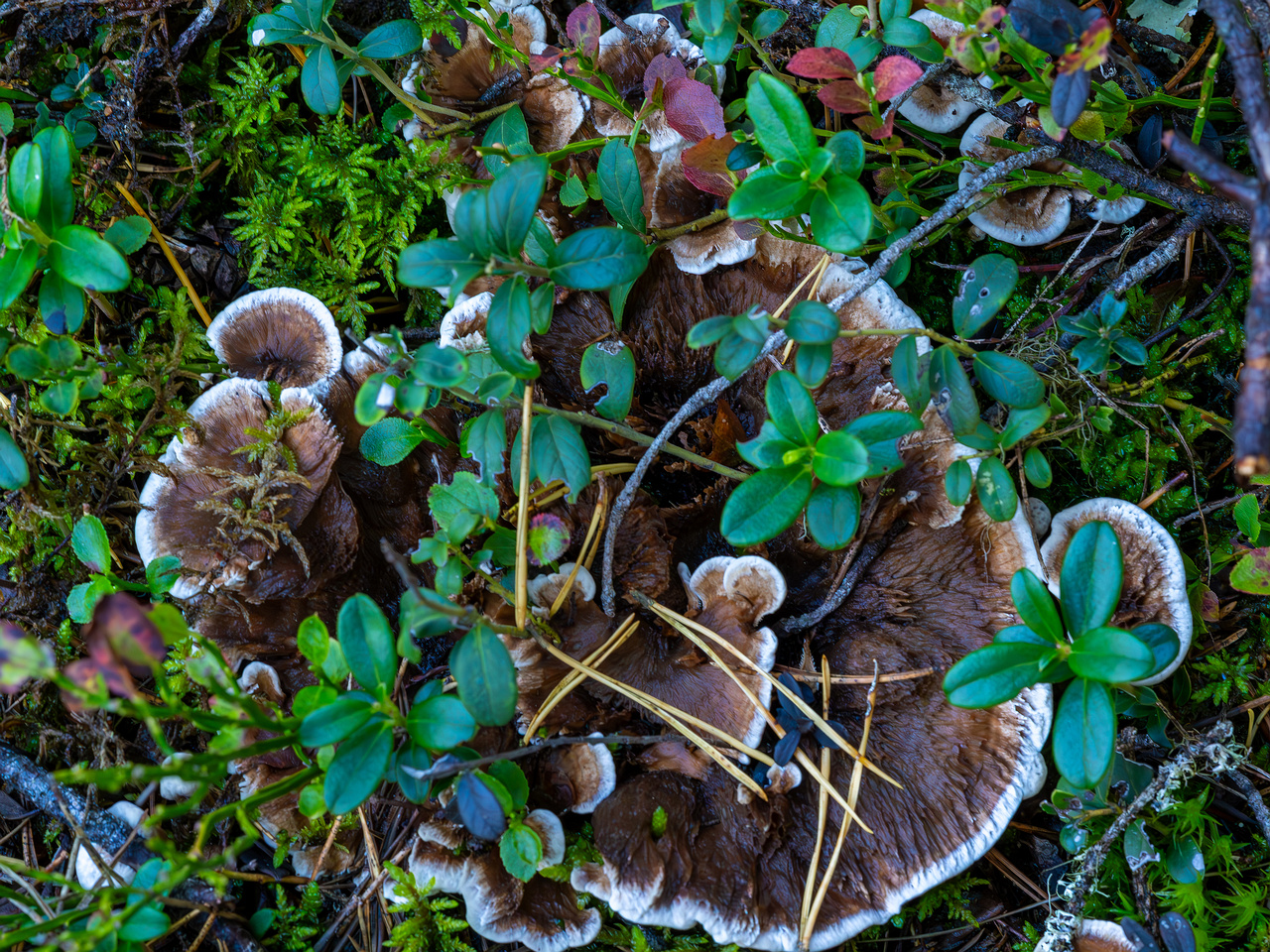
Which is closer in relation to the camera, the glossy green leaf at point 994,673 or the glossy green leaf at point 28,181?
the glossy green leaf at point 994,673

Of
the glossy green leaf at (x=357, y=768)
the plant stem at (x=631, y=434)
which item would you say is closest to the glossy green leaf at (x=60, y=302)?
the plant stem at (x=631, y=434)

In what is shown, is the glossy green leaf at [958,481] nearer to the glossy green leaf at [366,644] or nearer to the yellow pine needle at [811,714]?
the yellow pine needle at [811,714]

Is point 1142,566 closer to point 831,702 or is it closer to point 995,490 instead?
point 995,490

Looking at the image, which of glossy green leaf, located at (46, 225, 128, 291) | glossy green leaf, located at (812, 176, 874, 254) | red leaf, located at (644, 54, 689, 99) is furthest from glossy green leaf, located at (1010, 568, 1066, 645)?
glossy green leaf, located at (46, 225, 128, 291)

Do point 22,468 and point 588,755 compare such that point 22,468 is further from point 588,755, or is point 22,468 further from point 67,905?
point 588,755

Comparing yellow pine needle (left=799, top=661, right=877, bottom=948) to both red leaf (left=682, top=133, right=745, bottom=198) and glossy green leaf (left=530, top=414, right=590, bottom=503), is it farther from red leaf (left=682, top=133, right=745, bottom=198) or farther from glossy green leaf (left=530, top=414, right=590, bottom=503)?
red leaf (left=682, top=133, right=745, bottom=198)

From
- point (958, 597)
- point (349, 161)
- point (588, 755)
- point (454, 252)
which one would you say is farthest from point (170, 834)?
point (958, 597)
